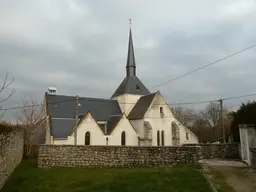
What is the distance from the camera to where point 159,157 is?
44.2 ft

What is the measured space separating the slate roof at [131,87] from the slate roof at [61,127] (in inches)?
372

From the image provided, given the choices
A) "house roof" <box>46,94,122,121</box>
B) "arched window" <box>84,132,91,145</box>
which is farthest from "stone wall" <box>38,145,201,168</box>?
"house roof" <box>46,94,122,121</box>

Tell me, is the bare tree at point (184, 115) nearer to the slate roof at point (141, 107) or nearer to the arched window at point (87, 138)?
the slate roof at point (141, 107)

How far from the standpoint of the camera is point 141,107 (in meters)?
29.9

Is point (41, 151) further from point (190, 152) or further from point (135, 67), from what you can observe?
point (135, 67)

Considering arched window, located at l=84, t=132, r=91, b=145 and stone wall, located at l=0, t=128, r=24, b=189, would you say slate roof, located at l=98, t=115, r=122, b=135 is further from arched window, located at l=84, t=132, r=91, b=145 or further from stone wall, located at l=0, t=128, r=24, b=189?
stone wall, located at l=0, t=128, r=24, b=189

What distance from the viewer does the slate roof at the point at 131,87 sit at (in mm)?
32928

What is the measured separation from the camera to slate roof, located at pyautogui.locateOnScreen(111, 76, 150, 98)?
108 feet

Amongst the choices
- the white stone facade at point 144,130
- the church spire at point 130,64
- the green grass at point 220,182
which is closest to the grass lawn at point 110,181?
the green grass at point 220,182

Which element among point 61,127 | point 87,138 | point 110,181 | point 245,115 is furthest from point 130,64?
point 110,181

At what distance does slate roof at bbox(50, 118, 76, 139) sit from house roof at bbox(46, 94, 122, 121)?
3.86 feet

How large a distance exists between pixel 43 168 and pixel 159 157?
6.59 metres

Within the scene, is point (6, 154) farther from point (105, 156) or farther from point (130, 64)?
point (130, 64)

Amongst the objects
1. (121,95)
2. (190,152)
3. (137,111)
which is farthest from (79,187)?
(121,95)
